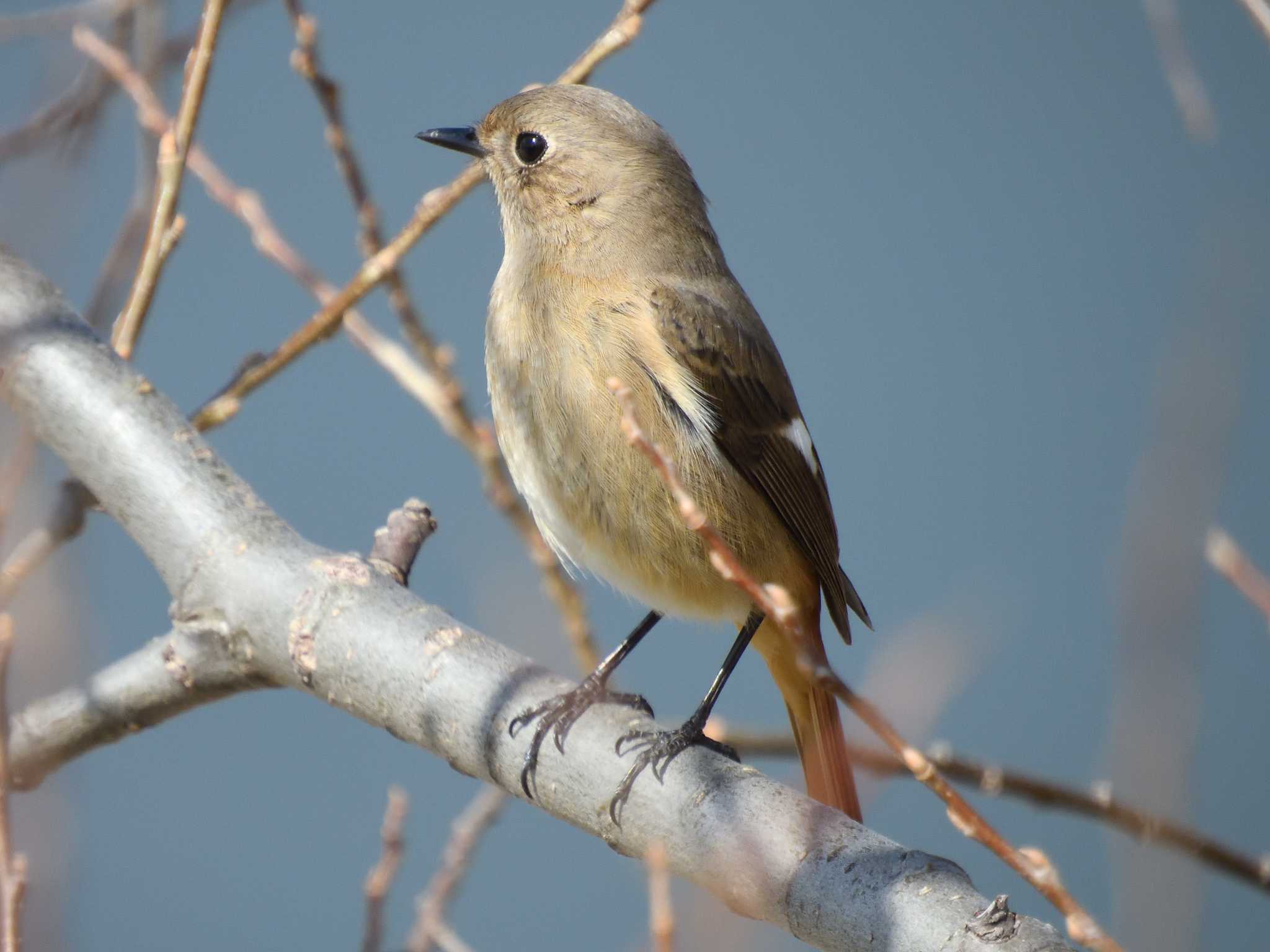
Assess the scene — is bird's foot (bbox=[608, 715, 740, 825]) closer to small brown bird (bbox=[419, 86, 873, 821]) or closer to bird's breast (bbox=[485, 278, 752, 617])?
small brown bird (bbox=[419, 86, 873, 821])

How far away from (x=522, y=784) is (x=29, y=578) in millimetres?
771

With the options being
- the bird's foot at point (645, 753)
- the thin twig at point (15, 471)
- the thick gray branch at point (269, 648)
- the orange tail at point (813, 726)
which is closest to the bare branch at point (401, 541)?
the thick gray branch at point (269, 648)

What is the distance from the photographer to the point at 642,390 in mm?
2717

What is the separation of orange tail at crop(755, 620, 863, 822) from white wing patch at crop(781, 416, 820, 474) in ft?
1.41

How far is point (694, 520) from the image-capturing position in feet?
4.32

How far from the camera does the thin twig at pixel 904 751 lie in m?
1.15

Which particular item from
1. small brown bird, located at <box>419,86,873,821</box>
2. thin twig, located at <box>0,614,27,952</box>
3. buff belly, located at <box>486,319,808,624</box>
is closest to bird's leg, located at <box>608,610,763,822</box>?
small brown bird, located at <box>419,86,873,821</box>

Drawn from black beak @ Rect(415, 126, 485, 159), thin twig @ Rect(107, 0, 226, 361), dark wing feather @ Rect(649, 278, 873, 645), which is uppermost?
black beak @ Rect(415, 126, 485, 159)

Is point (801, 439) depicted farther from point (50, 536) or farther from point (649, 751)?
point (50, 536)

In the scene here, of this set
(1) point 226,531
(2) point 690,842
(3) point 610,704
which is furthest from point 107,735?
(2) point 690,842

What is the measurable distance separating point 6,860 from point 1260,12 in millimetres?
1508

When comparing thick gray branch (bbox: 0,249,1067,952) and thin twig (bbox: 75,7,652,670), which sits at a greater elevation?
thin twig (bbox: 75,7,652,670)

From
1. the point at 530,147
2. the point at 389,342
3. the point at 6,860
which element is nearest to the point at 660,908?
the point at 6,860

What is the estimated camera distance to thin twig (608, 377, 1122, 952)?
1.15 m
